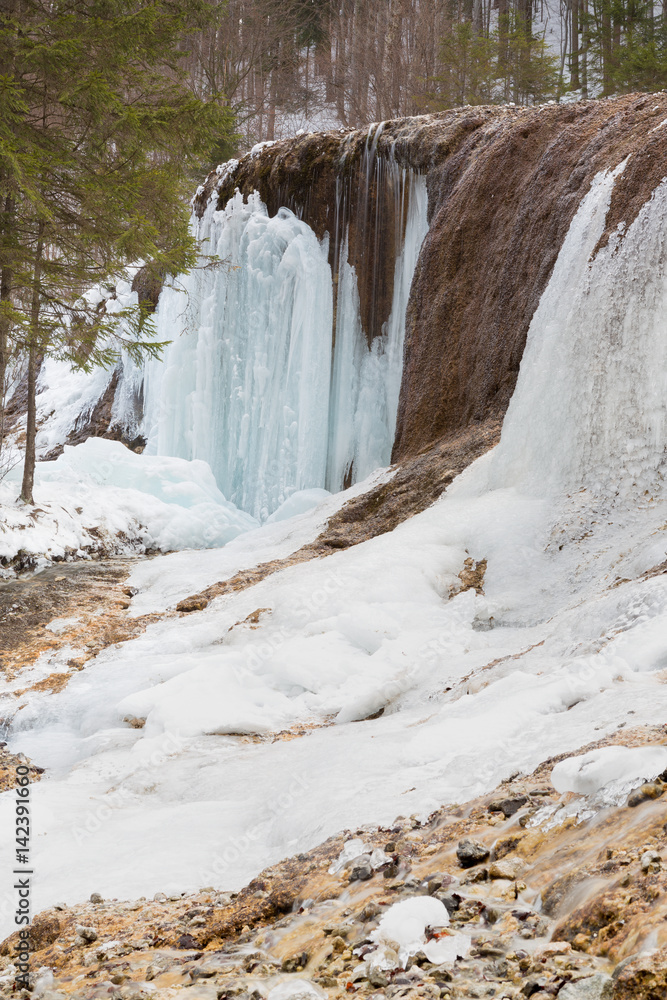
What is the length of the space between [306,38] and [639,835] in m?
31.9

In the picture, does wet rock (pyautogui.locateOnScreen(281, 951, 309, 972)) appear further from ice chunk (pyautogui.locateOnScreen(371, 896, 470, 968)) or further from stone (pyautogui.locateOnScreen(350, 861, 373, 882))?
stone (pyautogui.locateOnScreen(350, 861, 373, 882))

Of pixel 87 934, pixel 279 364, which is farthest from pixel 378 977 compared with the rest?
pixel 279 364

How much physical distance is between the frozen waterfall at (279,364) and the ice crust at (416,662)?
3.99 m

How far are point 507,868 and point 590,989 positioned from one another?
1.88 ft

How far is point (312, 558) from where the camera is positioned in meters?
8.17

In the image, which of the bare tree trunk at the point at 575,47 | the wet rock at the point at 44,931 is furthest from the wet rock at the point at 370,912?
the bare tree trunk at the point at 575,47

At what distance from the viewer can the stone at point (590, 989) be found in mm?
1332

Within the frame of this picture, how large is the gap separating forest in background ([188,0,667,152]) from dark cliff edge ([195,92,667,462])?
3541 millimetres

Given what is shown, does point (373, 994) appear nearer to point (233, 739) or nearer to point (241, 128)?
point (233, 739)

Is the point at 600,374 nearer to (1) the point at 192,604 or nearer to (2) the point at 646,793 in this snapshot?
(1) the point at 192,604

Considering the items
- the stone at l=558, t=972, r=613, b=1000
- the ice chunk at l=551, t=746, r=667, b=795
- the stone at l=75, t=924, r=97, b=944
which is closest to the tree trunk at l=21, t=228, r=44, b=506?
the stone at l=75, t=924, r=97, b=944

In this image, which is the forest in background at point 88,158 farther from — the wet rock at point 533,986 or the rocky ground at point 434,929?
the wet rock at point 533,986

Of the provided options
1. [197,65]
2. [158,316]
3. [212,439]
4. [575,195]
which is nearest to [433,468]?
[575,195]

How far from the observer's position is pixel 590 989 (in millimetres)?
1354
